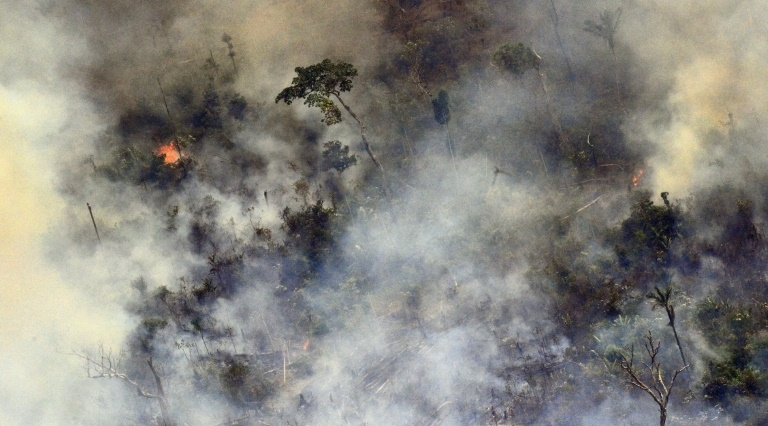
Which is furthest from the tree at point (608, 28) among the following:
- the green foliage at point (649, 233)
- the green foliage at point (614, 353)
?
the green foliage at point (614, 353)

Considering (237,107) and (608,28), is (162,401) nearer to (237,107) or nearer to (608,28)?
(237,107)

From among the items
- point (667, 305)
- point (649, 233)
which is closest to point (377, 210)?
point (649, 233)

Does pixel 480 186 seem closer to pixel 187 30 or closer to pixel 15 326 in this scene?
pixel 187 30

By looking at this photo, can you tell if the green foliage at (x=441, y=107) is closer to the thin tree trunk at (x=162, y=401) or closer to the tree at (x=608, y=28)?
the tree at (x=608, y=28)

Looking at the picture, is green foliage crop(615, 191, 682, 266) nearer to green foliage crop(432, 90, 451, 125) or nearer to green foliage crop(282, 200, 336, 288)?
green foliage crop(432, 90, 451, 125)

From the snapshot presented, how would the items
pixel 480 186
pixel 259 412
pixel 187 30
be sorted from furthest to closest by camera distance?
pixel 187 30 → pixel 480 186 → pixel 259 412

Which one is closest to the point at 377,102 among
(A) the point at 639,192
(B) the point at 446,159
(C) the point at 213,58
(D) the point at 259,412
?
(B) the point at 446,159
